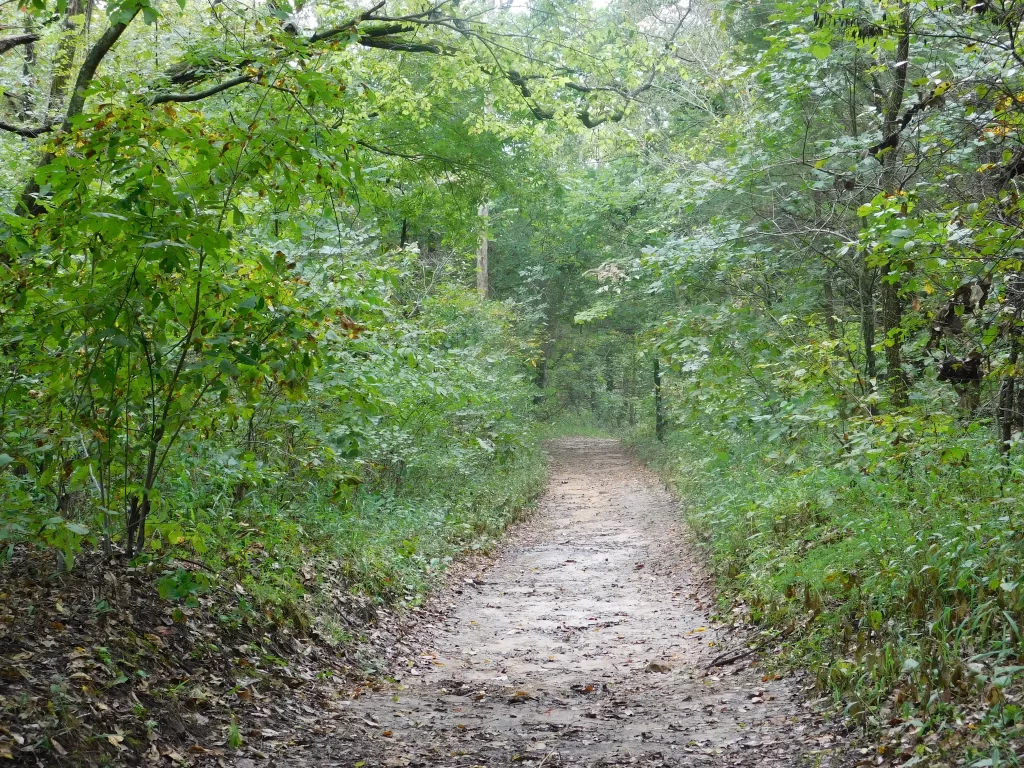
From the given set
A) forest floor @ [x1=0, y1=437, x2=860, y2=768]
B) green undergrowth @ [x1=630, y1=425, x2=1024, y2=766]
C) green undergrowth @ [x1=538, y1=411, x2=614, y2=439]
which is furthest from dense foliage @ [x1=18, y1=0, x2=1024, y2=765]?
green undergrowth @ [x1=538, y1=411, x2=614, y2=439]

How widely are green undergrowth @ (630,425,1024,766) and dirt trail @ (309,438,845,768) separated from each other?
43 centimetres

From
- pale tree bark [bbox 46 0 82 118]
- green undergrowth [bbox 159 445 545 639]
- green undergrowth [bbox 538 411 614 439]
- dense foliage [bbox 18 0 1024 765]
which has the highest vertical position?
pale tree bark [bbox 46 0 82 118]

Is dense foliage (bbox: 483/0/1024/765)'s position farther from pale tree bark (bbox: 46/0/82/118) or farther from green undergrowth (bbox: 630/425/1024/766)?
pale tree bark (bbox: 46/0/82/118)

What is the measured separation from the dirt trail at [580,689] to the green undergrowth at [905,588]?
0.43m

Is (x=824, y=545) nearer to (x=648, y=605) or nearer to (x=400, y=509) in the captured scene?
(x=648, y=605)

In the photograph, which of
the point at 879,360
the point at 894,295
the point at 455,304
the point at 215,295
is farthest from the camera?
the point at 455,304

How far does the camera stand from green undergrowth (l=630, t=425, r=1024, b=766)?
4195 mm

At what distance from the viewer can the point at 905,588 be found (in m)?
5.46

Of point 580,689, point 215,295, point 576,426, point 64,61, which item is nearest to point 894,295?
point 580,689

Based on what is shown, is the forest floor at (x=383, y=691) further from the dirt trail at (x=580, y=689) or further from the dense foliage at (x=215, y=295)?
the dense foliage at (x=215, y=295)

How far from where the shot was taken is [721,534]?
10.7m

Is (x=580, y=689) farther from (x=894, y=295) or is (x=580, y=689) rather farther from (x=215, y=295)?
(x=894, y=295)

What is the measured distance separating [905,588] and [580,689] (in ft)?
8.37

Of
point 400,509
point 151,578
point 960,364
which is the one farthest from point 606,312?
point 151,578
